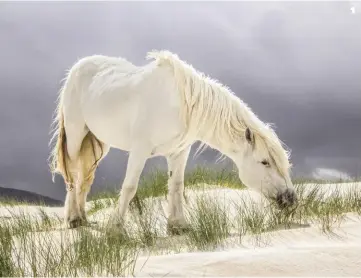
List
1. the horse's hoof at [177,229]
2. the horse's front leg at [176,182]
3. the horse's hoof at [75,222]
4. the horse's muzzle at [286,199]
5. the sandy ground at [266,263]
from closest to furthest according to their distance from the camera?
the sandy ground at [266,263] < the horse's muzzle at [286,199] < the horse's hoof at [177,229] < the horse's front leg at [176,182] < the horse's hoof at [75,222]

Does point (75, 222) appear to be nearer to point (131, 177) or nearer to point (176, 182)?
point (176, 182)

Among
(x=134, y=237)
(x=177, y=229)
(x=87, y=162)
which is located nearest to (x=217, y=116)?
(x=177, y=229)

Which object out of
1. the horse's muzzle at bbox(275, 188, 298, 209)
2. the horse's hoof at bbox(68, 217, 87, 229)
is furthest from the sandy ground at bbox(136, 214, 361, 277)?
the horse's hoof at bbox(68, 217, 87, 229)

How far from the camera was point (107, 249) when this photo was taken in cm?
388

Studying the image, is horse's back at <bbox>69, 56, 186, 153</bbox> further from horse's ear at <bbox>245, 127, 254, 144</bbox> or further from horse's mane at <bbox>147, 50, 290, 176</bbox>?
horse's ear at <bbox>245, 127, 254, 144</bbox>

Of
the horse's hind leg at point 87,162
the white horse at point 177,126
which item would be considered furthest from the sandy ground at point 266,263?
the horse's hind leg at point 87,162

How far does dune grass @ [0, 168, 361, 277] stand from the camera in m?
3.65

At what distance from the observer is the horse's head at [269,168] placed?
586 centimetres

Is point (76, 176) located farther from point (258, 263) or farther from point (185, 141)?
point (258, 263)

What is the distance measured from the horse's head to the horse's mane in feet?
0.04

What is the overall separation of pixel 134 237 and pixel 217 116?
162 centimetres

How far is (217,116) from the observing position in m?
6.03

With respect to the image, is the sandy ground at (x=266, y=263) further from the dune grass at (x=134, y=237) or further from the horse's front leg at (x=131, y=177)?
the horse's front leg at (x=131, y=177)

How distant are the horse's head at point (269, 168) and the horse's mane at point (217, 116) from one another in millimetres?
11
